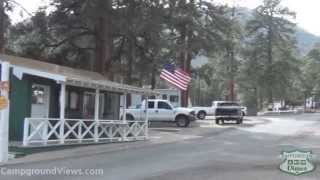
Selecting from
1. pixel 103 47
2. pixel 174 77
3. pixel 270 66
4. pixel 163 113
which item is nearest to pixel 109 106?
pixel 103 47

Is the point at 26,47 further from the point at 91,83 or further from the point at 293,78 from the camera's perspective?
the point at 293,78

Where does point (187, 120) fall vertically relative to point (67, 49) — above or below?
below

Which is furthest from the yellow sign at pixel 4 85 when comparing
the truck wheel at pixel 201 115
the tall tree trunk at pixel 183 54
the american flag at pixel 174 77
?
the truck wheel at pixel 201 115

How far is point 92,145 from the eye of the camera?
89.4 ft

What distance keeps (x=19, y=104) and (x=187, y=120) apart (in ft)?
71.9

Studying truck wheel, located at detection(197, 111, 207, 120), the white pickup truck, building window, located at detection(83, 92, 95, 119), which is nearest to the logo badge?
building window, located at detection(83, 92, 95, 119)

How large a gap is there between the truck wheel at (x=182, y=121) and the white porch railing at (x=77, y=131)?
41.6 feet

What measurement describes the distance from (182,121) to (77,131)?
1887 cm

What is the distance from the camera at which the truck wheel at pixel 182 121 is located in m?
46.5

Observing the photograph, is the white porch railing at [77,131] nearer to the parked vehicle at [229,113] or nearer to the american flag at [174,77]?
the american flag at [174,77]

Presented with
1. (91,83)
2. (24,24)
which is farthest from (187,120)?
(91,83)

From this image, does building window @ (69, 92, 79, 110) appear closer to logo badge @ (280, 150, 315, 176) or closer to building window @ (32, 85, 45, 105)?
building window @ (32, 85, 45, 105)

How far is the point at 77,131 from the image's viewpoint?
28547 millimetres

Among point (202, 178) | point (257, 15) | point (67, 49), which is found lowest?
point (202, 178)
